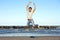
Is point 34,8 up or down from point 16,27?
up

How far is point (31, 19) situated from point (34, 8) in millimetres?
1172

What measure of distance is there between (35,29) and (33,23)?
75 centimetres

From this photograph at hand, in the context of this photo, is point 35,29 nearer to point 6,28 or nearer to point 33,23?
point 33,23

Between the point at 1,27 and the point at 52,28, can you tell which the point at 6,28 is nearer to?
the point at 1,27

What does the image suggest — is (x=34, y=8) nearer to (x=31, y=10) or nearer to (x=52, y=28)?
(x=31, y=10)

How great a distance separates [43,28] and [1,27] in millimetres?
4249

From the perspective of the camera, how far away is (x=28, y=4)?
59.8 feet

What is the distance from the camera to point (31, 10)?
18.8 m

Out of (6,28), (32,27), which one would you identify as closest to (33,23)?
(32,27)

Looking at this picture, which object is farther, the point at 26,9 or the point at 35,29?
the point at 26,9

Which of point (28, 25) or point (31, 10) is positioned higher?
point (31, 10)

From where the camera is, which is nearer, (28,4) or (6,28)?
(28,4)

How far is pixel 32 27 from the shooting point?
1859cm

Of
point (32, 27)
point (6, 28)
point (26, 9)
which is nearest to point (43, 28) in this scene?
point (32, 27)
